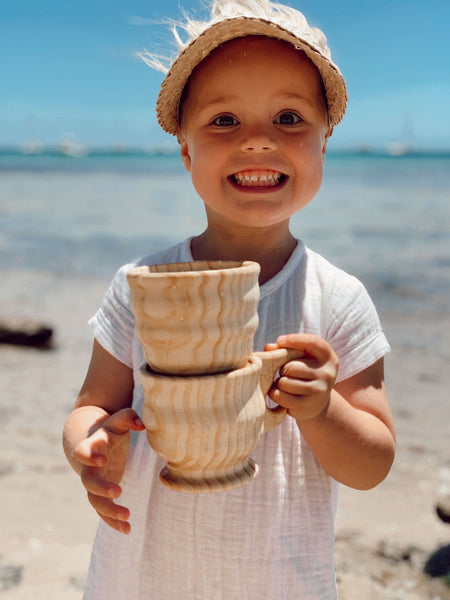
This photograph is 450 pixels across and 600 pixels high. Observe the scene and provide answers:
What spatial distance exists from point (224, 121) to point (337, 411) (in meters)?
0.68

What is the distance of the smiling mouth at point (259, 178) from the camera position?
1.54 m

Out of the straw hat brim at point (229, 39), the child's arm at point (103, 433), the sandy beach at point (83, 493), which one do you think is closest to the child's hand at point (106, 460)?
the child's arm at point (103, 433)

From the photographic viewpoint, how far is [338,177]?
25.4 metres

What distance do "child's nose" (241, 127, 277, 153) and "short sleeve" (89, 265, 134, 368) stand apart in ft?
1.52

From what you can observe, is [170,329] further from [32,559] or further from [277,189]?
[32,559]

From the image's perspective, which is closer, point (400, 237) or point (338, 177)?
point (400, 237)

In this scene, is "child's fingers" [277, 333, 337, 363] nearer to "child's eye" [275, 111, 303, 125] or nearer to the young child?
the young child

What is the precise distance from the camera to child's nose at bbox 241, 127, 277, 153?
1.49 m

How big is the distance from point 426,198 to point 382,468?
53.1ft

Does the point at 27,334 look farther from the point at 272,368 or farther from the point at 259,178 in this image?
the point at 272,368

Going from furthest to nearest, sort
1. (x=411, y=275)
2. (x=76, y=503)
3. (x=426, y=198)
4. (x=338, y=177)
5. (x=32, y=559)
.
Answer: (x=338, y=177) → (x=426, y=198) → (x=411, y=275) → (x=76, y=503) → (x=32, y=559)

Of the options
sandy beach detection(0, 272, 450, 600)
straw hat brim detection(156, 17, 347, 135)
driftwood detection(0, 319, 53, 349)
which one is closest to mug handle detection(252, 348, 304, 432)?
straw hat brim detection(156, 17, 347, 135)

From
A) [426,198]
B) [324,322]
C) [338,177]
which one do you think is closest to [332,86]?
[324,322]

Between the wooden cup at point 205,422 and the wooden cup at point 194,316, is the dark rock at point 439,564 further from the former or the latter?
the wooden cup at point 194,316
